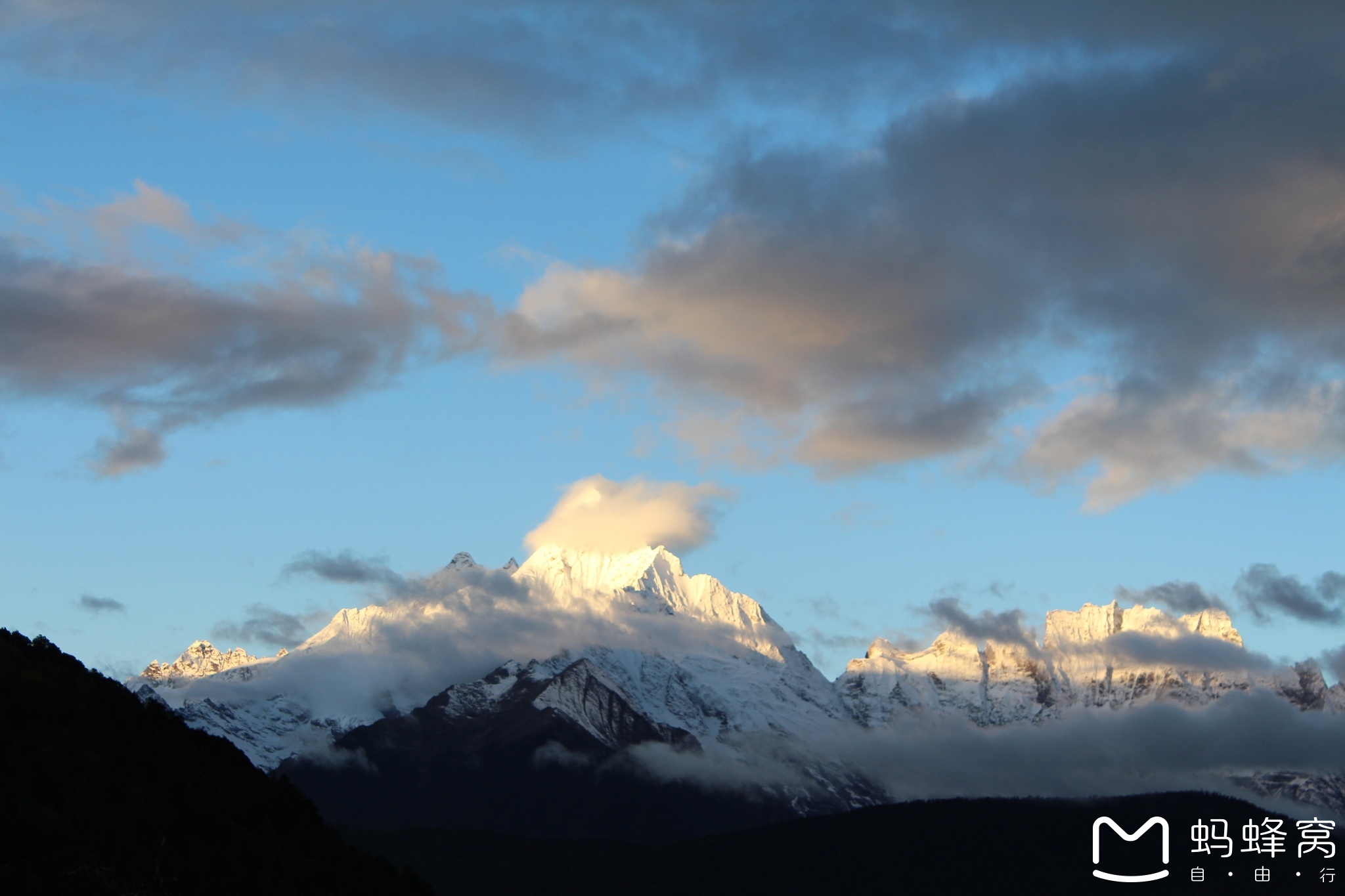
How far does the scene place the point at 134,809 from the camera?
115 meters

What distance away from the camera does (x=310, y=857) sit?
119 meters

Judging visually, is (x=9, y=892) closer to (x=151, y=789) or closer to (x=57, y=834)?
(x=57, y=834)

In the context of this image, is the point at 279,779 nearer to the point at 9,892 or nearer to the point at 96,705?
the point at 96,705

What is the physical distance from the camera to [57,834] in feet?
343

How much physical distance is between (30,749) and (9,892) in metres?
22.0

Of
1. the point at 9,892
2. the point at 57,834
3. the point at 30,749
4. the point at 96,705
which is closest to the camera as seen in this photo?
the point at 9,892

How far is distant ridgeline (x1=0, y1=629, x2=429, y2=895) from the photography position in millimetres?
104188

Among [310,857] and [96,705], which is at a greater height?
[96,705]

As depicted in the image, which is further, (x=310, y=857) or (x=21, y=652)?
(x=21, y=652)

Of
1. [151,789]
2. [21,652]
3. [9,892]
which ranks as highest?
[21,652]

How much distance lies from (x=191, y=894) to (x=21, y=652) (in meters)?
40.3

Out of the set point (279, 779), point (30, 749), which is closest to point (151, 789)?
point (30, 749)

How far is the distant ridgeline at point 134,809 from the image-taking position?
104 meters

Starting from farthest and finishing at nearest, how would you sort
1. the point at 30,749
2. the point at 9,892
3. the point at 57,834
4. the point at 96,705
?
the point at 96,705 → the point at 30,749 → the point at 57,834 → the point at 9,892
